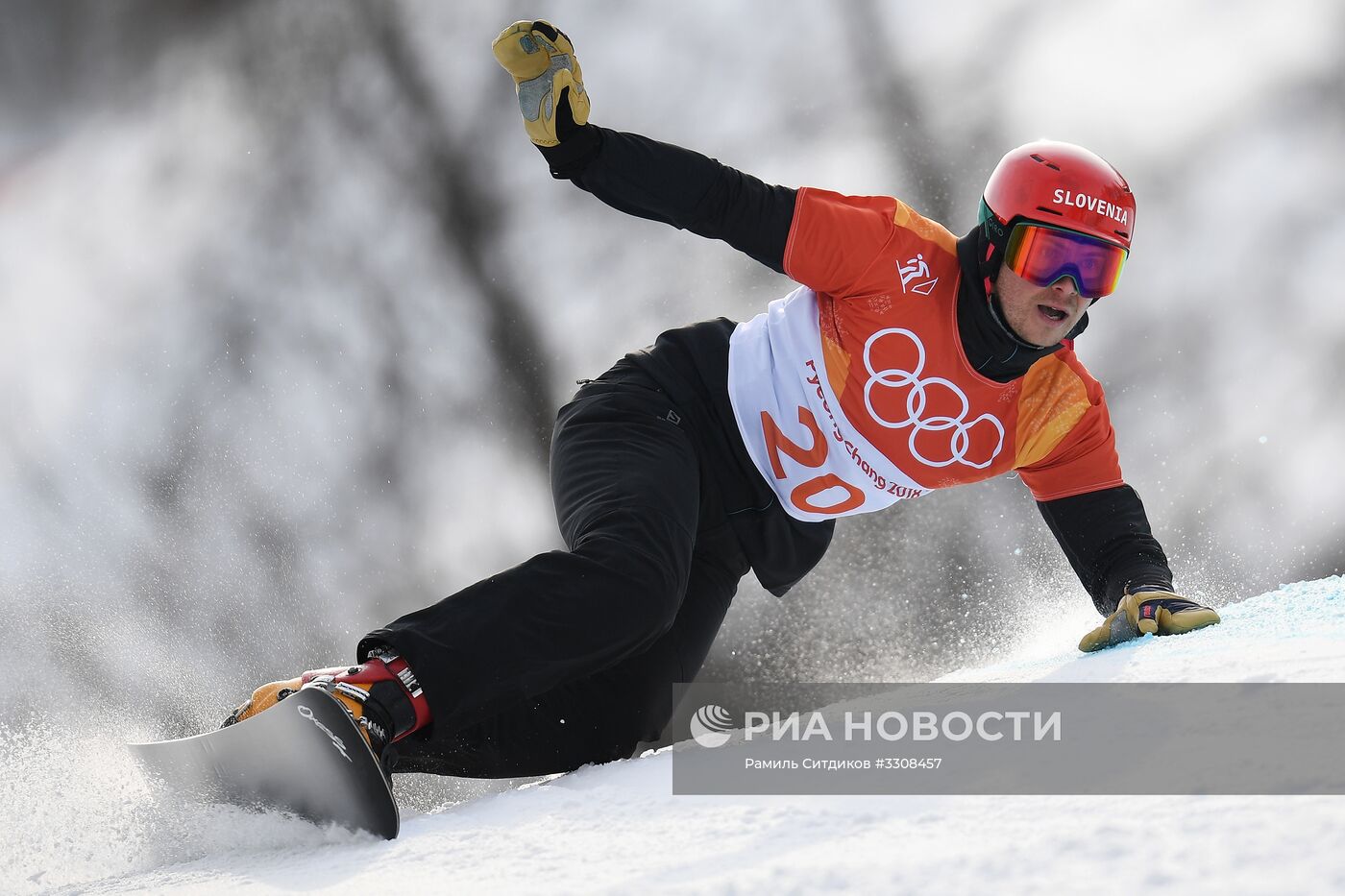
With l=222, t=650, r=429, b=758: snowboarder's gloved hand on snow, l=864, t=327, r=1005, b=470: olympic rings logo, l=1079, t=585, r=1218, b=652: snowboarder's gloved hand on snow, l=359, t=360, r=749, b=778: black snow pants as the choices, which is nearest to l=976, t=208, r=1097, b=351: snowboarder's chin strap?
l=864, t=327, r=1005, b=470: olympic rings logo

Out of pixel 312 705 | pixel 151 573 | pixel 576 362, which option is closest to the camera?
pixel 312 705

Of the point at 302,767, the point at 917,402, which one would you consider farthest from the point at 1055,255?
the point at 302,767

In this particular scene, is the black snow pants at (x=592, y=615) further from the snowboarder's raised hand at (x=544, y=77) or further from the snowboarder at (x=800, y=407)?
the snowboarder's raised hand at (x=544, y=77)

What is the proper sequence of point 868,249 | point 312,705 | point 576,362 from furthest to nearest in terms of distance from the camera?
point 576,362 < point 868,249 < point 312,705

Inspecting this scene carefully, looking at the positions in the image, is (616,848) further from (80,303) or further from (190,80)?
(190,80)

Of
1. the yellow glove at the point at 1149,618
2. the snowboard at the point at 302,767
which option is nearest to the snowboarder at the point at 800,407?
the yellow glove at the point at 1149,618

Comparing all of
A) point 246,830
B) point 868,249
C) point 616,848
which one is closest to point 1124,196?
point 868,249

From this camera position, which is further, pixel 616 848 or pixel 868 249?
pixel 868 249

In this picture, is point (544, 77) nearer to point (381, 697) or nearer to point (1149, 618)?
point (381, 697)

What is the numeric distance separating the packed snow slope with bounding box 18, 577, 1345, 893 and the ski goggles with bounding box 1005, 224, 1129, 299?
2.17 ft

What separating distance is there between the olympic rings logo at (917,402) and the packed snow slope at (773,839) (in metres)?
0.46

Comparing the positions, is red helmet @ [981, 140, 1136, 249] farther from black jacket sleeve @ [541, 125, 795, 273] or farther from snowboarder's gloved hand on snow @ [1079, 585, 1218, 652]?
snowboarder's gloved hand on snow @ [1079, 585, 1218, 652]

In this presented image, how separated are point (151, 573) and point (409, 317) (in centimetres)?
197

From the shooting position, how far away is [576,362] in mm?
6168
